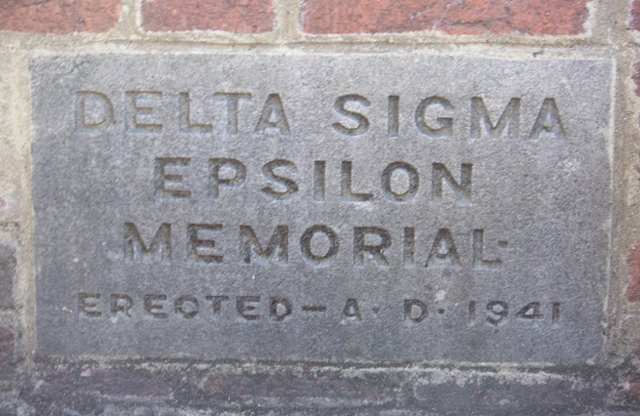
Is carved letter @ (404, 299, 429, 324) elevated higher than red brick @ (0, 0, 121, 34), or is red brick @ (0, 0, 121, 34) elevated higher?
red brick @ (0, 0, 121, 34)

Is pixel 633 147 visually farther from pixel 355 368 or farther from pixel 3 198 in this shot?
pixel 3 198

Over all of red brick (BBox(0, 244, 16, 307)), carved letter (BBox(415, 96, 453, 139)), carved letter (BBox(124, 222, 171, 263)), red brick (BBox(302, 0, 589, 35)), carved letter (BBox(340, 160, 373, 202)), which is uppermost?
red brick (BBox(302, 0, 589, 35))

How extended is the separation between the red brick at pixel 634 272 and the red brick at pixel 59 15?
1402mm

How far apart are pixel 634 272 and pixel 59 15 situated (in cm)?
157

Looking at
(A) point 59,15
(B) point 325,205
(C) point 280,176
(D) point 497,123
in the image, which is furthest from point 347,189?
(A) point 59,15

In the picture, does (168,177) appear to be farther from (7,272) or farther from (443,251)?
(443,251)

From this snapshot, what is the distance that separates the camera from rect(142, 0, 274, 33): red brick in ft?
4.51

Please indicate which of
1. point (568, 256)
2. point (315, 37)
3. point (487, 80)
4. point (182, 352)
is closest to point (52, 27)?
point (315, 37)

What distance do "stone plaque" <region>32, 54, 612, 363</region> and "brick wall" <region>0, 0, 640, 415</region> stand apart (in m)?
0.04

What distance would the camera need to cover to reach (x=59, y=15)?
140cm

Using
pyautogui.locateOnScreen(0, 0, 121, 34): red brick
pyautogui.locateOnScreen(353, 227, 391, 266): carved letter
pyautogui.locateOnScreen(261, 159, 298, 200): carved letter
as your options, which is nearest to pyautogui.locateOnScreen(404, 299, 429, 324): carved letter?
pyautogui.locateOnScreen(353, 227, 391, 266): carved letter

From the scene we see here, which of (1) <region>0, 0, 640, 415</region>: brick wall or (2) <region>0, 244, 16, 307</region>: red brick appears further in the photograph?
(2) <region>0, 244, 16, 307</region>: red brick

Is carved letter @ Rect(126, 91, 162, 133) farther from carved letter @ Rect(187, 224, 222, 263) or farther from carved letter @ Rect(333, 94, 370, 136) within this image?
carved letter @ Rect(333, 94, 370, 136)

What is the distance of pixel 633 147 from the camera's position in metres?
1.36
